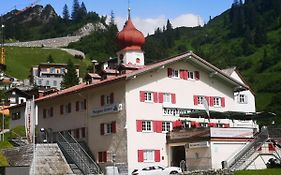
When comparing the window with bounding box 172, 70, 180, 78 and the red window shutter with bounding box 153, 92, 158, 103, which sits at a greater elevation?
the window with bounding box 172, 70, 180, 78

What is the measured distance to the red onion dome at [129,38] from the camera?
67125 mm

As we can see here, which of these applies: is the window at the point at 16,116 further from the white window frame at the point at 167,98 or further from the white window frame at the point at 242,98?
the white window frame at the point at 242,98

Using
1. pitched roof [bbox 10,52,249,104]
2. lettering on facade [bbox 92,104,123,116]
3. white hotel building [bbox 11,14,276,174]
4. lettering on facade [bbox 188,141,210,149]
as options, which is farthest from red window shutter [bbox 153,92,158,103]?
lettering on facade [bbox 188,141,210,149]

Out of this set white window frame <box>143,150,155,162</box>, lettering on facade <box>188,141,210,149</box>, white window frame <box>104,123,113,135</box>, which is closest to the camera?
lettering on facade <box>188,141,210,149</box>

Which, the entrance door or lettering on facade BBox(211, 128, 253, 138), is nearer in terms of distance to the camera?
lettering on facade BBox(211, 128, 253, 138)

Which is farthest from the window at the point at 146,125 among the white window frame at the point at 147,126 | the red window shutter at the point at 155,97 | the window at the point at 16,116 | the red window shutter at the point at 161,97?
the window at the point at 16,116

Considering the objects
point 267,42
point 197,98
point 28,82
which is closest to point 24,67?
point 28,82

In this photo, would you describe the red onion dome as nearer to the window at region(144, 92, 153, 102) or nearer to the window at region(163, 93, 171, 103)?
the window at region(163, 93, 171, 103)

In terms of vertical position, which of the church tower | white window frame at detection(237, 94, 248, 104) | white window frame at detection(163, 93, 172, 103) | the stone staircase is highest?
the church tower

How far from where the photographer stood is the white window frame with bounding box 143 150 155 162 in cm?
4983

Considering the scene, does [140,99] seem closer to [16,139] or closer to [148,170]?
[148,170]

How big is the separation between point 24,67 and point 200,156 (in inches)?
5992

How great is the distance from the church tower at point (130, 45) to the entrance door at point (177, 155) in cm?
1678

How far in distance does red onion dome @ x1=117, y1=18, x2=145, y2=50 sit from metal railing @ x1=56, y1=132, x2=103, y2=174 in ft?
55.3
